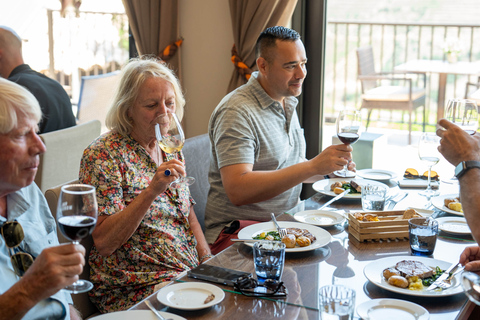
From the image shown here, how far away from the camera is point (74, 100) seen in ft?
18.4

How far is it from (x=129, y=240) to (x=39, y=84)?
1765 mm

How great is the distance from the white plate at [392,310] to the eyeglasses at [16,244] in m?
0.82

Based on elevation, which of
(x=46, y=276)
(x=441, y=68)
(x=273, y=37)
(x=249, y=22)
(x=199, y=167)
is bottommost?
(x=199, y=167)

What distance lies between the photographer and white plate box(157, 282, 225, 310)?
1.26m

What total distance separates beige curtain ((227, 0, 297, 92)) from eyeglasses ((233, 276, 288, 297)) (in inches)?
87.8

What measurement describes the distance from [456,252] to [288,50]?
3.93ft

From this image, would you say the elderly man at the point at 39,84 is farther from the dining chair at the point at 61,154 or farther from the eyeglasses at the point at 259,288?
the eyeglasses at the point at 259,288

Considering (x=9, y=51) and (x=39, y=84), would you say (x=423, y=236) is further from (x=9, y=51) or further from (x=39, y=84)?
(x=9, y=51)

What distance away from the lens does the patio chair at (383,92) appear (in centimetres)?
456

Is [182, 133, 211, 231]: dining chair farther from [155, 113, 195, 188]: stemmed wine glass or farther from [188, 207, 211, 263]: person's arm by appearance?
[155, 113, 195, 188]: stemmed wine glass

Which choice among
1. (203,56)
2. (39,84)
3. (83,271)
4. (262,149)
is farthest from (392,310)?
(203,56)

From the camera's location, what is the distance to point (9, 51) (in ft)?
11.0

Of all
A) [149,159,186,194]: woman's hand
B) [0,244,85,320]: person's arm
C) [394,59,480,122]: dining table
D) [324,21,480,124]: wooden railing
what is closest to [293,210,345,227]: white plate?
[149,159,186,194]: woman's hand

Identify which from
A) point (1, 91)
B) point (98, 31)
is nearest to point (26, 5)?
point (98, 31)
